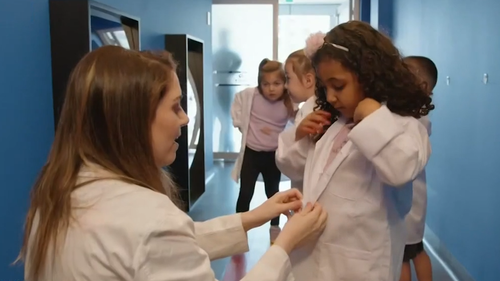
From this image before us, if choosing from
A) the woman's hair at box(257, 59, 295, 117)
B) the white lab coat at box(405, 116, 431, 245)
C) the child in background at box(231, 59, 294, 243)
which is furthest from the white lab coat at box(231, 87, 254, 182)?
the white lab coat at box(405, 116, 431, 245)

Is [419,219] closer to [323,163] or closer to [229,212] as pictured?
[323,163]

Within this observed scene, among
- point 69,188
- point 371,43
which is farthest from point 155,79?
point 371,43

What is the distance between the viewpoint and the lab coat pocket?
4.25 feet

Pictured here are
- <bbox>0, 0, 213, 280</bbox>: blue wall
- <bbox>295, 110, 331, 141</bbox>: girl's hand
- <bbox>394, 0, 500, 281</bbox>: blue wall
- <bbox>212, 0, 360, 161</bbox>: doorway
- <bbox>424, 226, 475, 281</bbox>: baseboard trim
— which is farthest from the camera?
<bbox>212, 0, 360, 161</bbox>: doorway

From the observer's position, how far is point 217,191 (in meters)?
5.00

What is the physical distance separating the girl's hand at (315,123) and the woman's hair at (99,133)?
69 centimetres

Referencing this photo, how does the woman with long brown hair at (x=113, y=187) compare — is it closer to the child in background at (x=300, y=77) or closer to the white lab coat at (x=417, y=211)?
the child in background at (x=300, y=77)

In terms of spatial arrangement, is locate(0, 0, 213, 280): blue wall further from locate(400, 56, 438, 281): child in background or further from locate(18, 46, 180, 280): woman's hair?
locate(400, 56, 438, 281): child in background

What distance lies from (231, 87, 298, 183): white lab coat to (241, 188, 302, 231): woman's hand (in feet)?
7.44

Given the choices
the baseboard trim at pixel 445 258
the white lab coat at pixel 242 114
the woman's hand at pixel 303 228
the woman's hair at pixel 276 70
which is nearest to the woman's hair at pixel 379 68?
the woman's hand at pixel 303 228

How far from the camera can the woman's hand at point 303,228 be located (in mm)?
1144

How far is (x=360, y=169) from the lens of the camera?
4.26 feet

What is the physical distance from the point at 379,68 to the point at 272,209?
444 millimetres

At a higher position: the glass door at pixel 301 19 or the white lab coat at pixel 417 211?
the glass door at pixel 301 19
